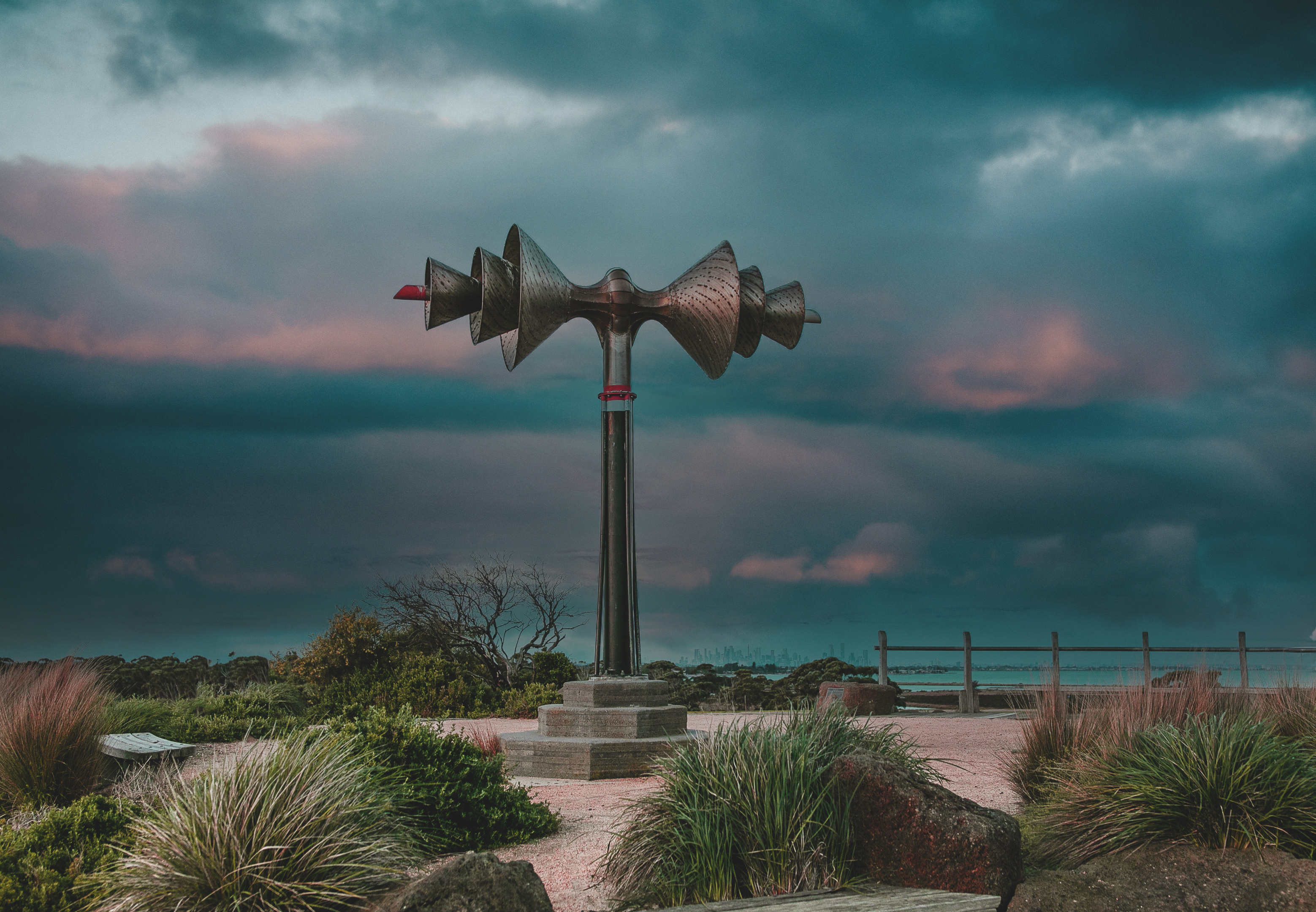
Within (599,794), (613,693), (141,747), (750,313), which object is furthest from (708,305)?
(141,747)

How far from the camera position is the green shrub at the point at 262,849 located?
11.2ft

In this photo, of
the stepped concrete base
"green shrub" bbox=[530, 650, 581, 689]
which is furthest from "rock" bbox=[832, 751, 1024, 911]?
"green shrub" bbox=[530, 650, 581, 689]

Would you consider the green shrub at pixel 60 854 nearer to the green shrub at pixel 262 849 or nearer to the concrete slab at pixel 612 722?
the green shrub at pixel 262 849

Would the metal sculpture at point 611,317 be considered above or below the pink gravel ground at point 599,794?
above

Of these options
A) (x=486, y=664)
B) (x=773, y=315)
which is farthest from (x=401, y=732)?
(x=486, y=664)

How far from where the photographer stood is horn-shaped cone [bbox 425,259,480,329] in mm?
10359

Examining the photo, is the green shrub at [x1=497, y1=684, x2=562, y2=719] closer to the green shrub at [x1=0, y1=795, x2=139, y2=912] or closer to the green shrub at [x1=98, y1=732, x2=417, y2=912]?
the green shrub at [x1=0, y1=795, x2=139, y2=912]

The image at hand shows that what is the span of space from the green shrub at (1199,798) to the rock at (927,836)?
87 centimetres

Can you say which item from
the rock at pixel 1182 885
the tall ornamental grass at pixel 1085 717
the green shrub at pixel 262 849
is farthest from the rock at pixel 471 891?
the tall ornamental grass at pixel 1085 717

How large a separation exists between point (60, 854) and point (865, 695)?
13.0 m

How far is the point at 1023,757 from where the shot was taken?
695 centimetres

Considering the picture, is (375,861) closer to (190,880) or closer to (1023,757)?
(190,880)

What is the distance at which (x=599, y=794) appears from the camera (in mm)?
7715

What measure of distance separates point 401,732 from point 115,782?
3.99 metres
